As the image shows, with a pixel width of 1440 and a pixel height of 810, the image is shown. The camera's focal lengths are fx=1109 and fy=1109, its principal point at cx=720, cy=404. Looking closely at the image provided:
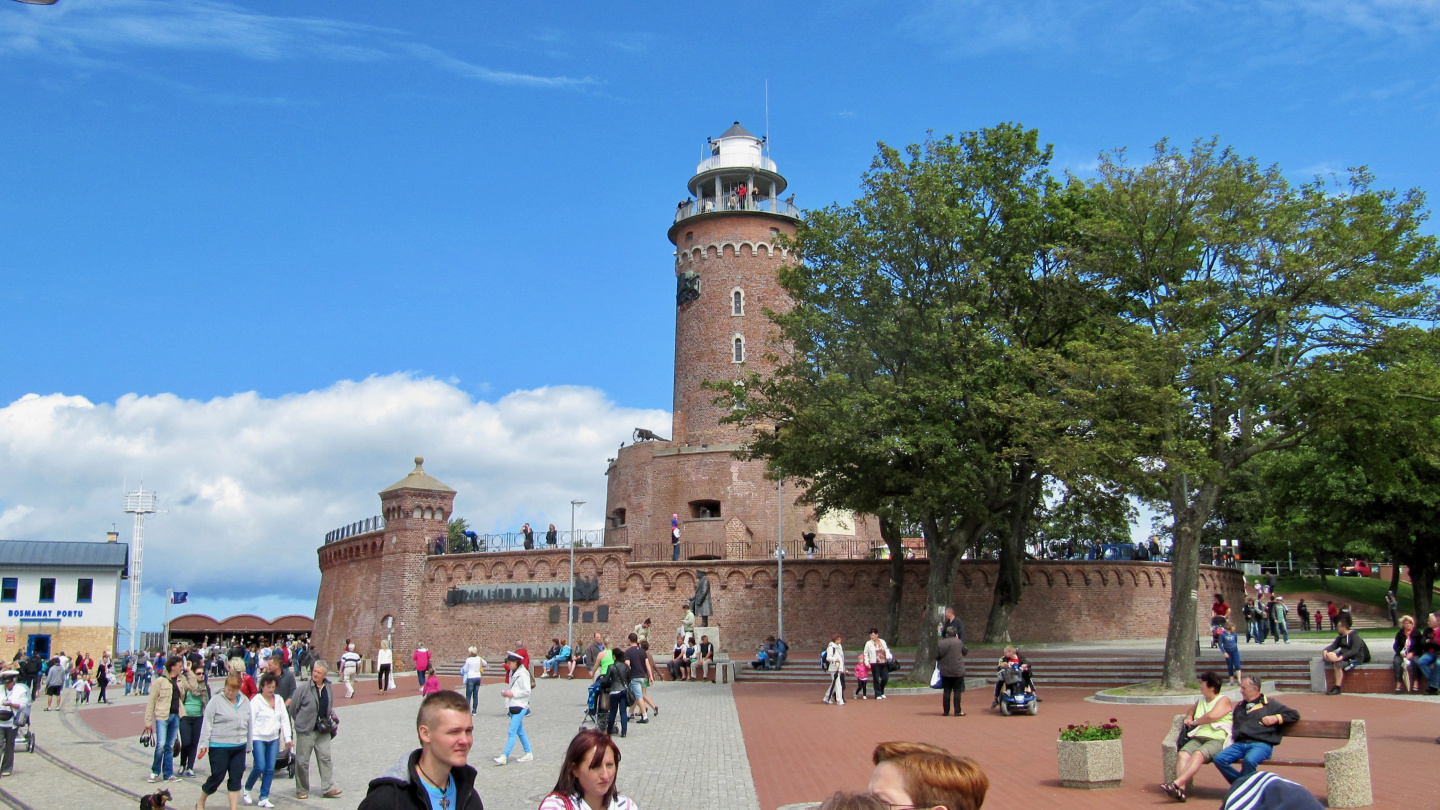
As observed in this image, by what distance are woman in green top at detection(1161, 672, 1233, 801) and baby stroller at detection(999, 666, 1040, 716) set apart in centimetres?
798

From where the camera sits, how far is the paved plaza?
11.8 metres

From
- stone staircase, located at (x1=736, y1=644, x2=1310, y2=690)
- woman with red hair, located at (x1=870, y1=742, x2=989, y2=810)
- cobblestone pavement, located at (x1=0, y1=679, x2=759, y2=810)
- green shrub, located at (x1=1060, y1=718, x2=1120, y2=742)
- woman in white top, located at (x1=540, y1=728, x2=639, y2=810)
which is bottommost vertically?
cobblestone pavement, located at (x1=0, y1=679, x2=759, y2=810)

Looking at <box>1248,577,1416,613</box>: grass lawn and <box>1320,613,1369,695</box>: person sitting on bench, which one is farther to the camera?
<box>1248,577,1416,613</box>: grass lawn

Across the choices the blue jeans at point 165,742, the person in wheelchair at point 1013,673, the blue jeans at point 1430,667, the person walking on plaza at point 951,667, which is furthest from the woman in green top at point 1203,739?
the blue jeans at point 165,742

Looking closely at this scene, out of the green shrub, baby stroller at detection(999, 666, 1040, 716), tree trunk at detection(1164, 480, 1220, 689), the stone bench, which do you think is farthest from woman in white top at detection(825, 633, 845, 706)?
the stone bench

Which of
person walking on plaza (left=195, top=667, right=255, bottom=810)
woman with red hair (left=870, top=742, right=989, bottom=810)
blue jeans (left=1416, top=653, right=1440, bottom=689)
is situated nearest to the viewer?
woman with red hair (left=870, top=742, right=989, bottom=810)

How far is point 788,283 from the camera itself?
27.7m

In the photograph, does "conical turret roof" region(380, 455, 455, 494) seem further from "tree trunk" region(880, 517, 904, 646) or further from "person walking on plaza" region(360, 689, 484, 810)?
"person walking on plaza" region(360, 689, 484, 810)

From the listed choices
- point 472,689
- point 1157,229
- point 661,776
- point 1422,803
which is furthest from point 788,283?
point 1422,803

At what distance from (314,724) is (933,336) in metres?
15.7

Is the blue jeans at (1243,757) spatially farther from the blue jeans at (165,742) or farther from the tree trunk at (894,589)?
the tree trunk at (894,589)

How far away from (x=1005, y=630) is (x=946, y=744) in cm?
2095

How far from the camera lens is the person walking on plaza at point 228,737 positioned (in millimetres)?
11492

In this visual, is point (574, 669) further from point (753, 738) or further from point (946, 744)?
point (946, 744)
